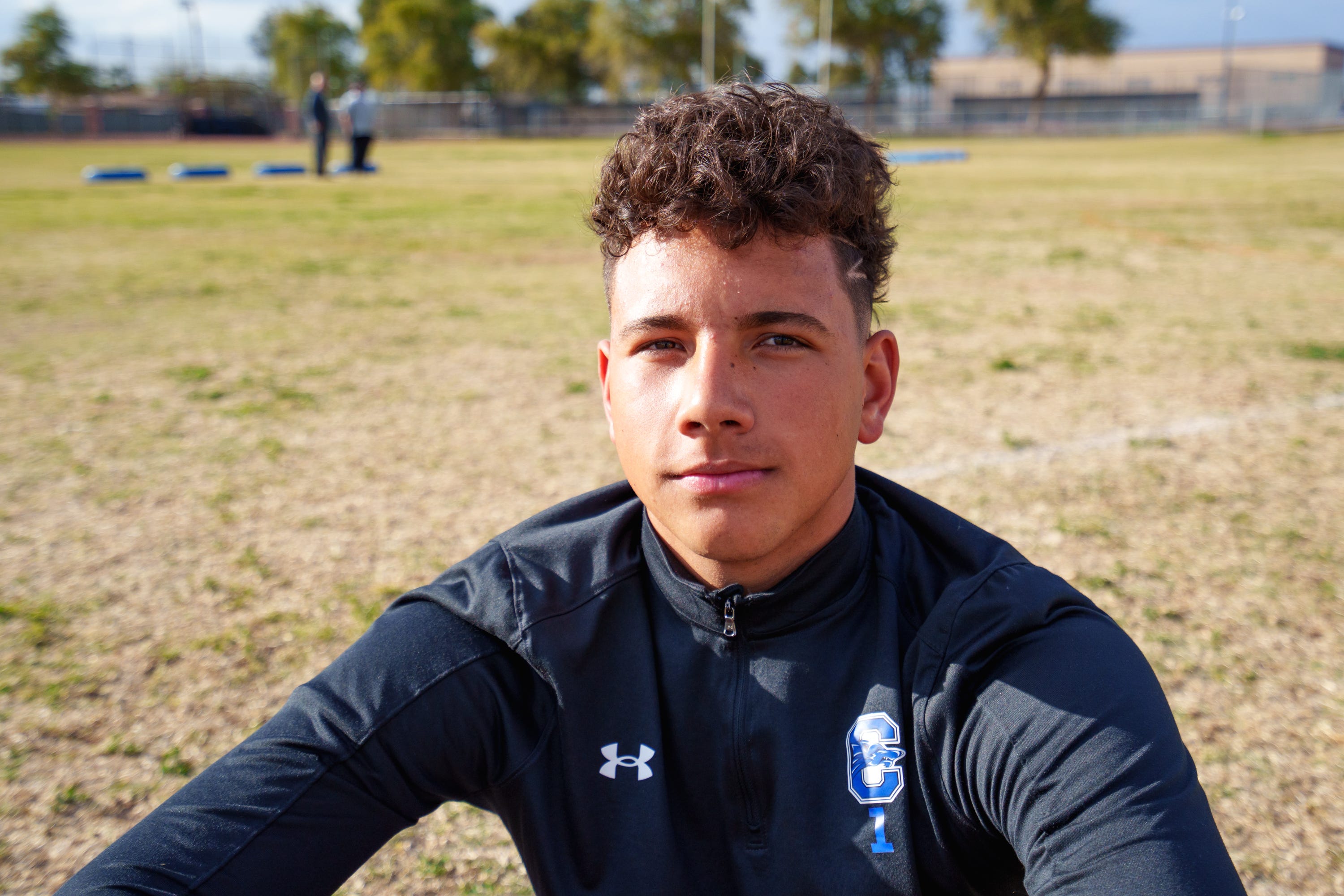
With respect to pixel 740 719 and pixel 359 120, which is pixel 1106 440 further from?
pixel 359 120

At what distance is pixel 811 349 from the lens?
5.85 feet

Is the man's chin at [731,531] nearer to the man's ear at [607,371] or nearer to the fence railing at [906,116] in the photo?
the man's ear at [607,371]

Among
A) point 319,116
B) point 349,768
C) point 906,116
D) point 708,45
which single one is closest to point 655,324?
point 349,768

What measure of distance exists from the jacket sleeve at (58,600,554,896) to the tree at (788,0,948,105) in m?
79.5

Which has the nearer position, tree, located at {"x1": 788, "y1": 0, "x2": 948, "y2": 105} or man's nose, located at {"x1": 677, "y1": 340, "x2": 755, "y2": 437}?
man's nose, located at {"x1": 677, "y1": 340, "x2": 755, "y2": 437}

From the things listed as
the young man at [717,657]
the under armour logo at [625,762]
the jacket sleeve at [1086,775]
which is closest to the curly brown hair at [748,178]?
the young man at [717,657]

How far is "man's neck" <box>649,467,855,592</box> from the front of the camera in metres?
1.82

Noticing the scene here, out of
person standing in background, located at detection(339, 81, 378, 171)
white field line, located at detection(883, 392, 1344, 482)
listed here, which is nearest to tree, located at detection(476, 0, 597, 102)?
person standing in background, located at detection(339, 81, 378, 171)

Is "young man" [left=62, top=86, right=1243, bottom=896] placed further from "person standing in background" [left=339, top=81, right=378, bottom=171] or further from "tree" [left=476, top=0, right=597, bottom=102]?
"tree" [left=476, top=0, right=597, bottom=102]

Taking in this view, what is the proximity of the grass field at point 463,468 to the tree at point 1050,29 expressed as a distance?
67065 mm

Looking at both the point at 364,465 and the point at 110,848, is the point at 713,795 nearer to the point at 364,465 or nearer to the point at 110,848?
the point at 110,848

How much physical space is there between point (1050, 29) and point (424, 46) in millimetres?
46920

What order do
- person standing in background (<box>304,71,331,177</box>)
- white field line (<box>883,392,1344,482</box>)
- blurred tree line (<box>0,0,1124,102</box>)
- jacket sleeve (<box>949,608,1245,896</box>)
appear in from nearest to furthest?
jacket sleeve (<box>949,608,1245,896</box>), white field line (<box>883,392,1344,482</box>), person standing in background (<box>304,71,331,177</box>), blurred tree line (<box>0,0,1124,102</box>)

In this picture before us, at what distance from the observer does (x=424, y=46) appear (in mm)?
80688
